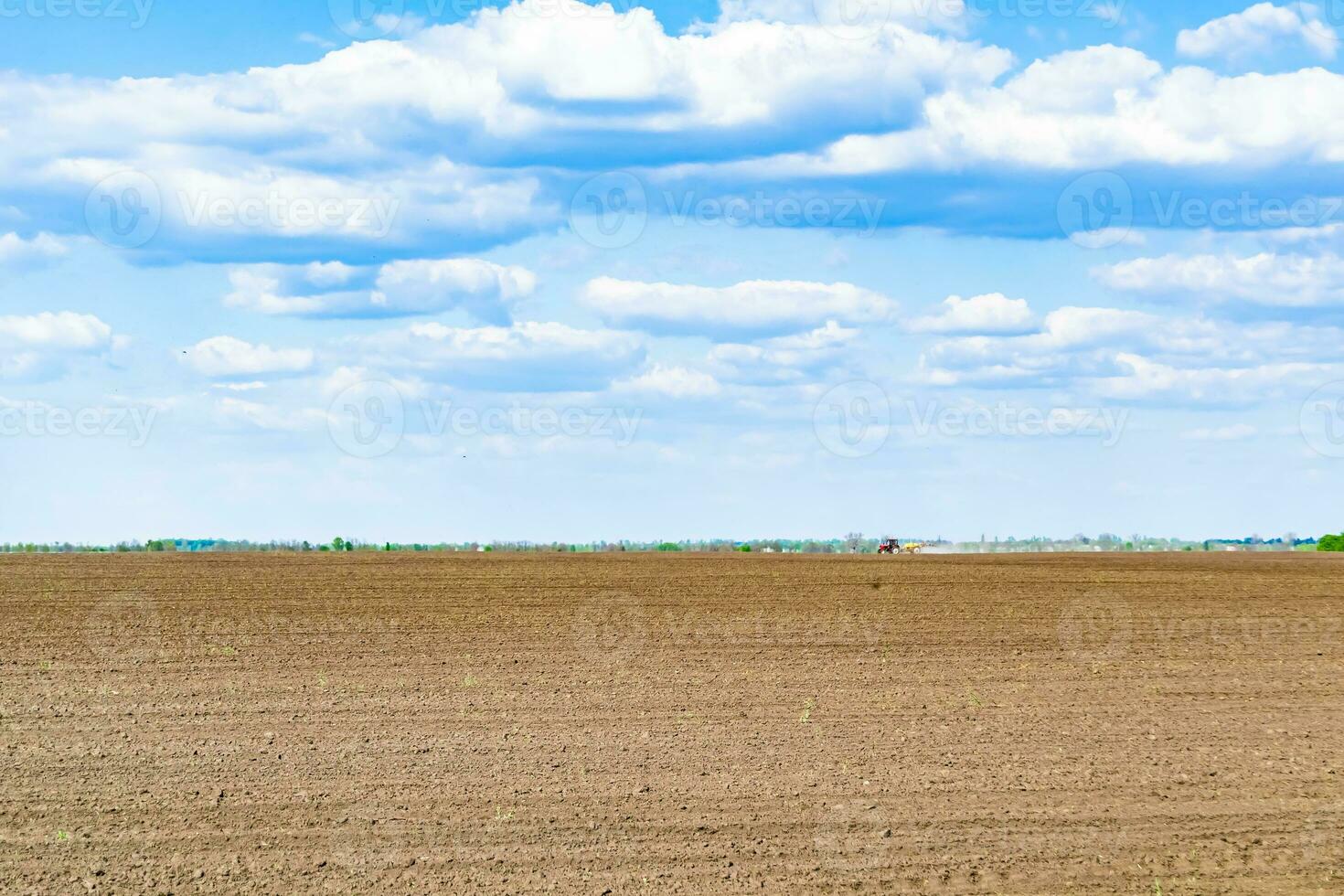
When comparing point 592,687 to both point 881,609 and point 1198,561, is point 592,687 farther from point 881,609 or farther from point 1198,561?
point 1198,561

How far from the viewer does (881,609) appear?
38219 millimetres

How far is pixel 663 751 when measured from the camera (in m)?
18.4

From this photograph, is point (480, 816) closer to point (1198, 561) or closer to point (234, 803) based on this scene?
point (234, 803)

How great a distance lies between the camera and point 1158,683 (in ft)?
82.9

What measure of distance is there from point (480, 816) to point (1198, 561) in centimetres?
6273

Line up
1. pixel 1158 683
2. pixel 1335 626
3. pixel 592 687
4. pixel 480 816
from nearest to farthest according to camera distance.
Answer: pixel 480 816 < pixel 592 687 < pixel 1158 683 < pixel 1335 626

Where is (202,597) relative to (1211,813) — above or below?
above

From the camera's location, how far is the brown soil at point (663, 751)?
13844mm

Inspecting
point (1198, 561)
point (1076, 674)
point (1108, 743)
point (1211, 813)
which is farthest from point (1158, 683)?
point (1198, 561)

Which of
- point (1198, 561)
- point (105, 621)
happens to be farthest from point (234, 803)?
point (1198, 561)

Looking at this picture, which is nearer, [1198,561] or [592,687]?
[592,687]

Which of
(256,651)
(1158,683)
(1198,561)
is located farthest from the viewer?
(1198,561)

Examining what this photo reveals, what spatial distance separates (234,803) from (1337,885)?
11.7 meters

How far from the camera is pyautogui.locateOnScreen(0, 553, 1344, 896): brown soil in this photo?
1384 centimetres
